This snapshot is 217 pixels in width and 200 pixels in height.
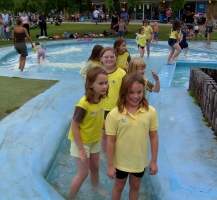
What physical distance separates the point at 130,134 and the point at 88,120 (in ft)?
1.66

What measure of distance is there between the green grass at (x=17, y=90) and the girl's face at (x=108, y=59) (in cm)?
236

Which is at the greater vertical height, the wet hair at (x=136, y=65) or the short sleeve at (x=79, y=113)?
the wet hair at (x=136, y=65)

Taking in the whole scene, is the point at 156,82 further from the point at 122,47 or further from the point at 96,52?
the point at 122,47

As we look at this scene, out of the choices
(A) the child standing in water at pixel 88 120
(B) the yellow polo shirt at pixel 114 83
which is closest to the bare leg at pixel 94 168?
(A) the child standing in water at pixel 88 120

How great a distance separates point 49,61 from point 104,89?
9903 mm

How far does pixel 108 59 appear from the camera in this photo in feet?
12.0

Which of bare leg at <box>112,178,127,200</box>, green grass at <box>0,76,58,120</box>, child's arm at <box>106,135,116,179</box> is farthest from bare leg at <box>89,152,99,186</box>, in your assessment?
green grass at <box>0,76,58,120</box>

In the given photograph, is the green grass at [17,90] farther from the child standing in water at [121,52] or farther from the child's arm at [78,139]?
the child's arm at [78,139]

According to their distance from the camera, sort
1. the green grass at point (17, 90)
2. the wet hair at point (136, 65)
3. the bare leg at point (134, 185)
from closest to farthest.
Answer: the bare leg at point (134, 185) < the wet hair at point (136, 65) < the green grass at point (17, 90)

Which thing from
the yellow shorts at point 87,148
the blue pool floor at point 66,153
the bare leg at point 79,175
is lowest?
the blue pool floor at point 66,153

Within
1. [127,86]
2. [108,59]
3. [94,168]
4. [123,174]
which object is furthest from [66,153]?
[127,86]

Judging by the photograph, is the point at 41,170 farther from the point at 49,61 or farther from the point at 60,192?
the point at 49,61

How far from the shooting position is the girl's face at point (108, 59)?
12.0 feet

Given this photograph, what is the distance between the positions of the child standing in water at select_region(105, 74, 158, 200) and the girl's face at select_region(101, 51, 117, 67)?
1.18m
